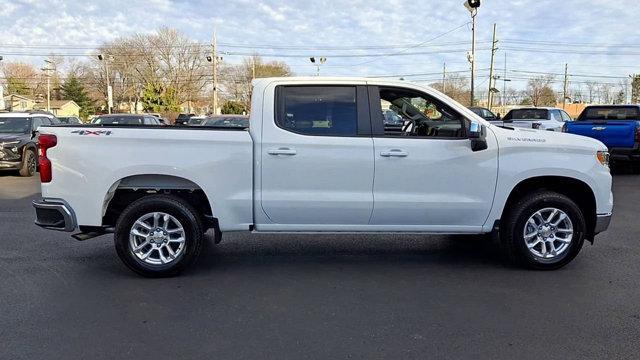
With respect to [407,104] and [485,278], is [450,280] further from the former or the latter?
[407,104]

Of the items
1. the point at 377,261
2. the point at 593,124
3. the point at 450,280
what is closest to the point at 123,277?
the point at 377,261

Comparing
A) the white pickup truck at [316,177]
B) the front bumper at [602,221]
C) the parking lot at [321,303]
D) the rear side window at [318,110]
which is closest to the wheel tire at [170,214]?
the white pickup truck at [316,177]

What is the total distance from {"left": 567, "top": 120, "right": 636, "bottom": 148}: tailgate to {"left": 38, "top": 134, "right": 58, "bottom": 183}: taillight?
12.5m

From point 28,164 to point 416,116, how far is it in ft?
40.5

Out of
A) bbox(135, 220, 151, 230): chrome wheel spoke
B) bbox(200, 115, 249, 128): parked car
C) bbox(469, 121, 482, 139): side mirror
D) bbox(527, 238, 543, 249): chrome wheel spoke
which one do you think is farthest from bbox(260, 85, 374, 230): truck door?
bbox(200, 115, 249, 128): parked car

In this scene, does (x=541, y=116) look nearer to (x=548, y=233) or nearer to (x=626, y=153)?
(x=626, y=153)

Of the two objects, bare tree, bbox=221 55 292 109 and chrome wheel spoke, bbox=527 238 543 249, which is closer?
chrome wheel spoke, bbox=527 238 543 249

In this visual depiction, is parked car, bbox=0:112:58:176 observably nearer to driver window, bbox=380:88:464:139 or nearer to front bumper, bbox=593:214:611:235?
driver window, bbox=380:88:464:139

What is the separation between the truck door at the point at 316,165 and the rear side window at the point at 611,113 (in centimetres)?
1161

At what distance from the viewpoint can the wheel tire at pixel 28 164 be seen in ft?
46.3

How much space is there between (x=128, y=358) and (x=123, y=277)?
6.13 ft

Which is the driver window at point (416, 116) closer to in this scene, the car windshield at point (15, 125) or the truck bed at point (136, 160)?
the truck bed at point (136, 160)

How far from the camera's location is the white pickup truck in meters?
5.01

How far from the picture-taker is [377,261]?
5.82 meters
